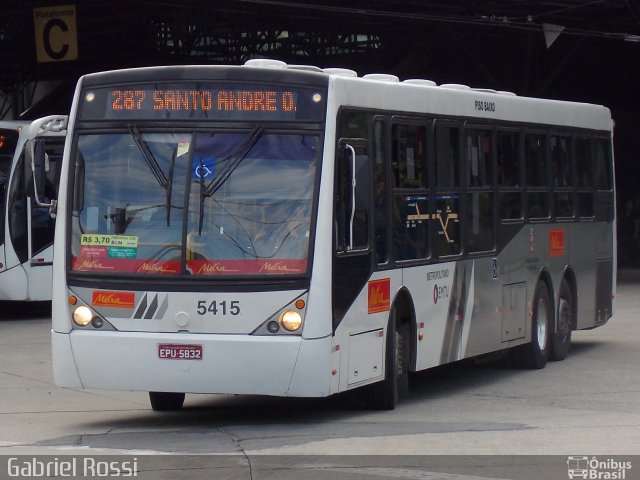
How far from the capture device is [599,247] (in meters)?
17.3

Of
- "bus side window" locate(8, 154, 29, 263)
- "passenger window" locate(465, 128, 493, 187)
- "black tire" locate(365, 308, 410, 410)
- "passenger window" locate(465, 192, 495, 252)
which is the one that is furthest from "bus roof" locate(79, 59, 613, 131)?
"bus side window" locate(8, 154, 29, 263)

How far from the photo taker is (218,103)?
10578 mm

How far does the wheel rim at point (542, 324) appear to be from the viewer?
608 inches

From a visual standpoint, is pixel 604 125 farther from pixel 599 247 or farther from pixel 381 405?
pixel 381 405

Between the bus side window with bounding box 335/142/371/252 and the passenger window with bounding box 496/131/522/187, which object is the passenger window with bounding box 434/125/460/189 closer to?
the passenger window with bounding box 496/131/522/187

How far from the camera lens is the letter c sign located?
89.8 ft

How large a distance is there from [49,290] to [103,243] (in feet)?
40.0

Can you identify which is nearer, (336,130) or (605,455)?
(605,455)

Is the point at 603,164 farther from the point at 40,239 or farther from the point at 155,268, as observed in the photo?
the point at 40,239

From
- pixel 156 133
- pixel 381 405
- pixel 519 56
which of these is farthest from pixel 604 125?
pixel 519 56

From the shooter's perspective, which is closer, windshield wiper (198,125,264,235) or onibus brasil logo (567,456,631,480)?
onibus brasil logo (567,456,631,480)

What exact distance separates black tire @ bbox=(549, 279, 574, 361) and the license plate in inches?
265

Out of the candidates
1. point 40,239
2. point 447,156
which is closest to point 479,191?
point 447,156

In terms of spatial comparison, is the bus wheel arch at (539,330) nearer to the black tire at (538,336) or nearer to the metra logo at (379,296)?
the black tire at (538,336)
